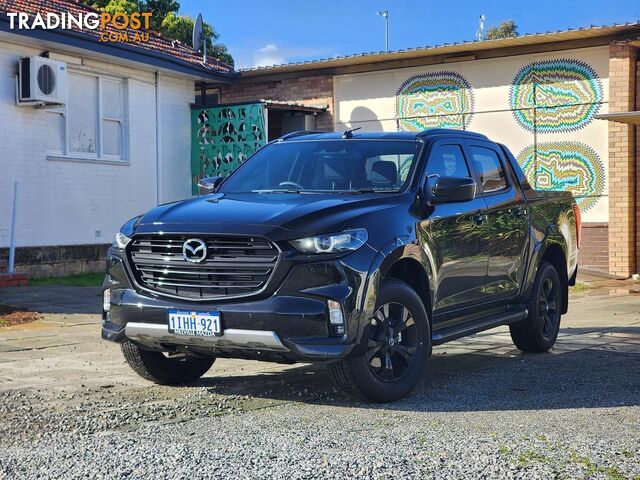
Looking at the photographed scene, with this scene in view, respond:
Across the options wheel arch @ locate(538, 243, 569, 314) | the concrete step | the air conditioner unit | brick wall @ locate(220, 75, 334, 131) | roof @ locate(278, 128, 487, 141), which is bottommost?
the concrete step

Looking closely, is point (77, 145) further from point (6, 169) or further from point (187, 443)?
point (187, 443)

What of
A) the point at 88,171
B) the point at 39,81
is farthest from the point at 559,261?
the point at 88,171

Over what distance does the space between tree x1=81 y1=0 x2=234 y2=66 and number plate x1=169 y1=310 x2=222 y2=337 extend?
90.4 ft

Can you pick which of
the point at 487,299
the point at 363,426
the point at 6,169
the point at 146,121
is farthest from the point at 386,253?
the point at 146,121

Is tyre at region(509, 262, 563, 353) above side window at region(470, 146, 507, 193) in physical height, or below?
below

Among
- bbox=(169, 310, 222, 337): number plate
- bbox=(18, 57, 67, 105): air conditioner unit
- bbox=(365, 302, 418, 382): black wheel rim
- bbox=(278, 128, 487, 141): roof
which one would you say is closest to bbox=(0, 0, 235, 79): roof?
bbox=(18, 57, 67, 105): air conditioner unit

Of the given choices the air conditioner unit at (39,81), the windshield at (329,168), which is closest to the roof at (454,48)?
the air conditioner unit at (39,81)

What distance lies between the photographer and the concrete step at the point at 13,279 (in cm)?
1430

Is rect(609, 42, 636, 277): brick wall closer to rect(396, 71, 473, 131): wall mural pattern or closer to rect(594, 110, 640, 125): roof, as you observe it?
rect(594, 110, 640, 125): roof

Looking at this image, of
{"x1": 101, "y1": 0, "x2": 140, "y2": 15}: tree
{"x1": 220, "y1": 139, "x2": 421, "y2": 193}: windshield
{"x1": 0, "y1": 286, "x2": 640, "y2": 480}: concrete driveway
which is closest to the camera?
{"x1": 0, "y1": 286, "x2": 640, "y2": 480}: concrete driveway

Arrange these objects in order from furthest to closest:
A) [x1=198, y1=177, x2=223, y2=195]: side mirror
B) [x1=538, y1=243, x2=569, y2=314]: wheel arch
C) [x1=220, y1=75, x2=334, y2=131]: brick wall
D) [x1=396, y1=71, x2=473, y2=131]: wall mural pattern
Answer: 1. [x1=220, y1=75, x2=334, y2=131]: brick wall
2. [x1=396, y1=71, x2=473, y2=131]: wall mural pattern
3. [x1=538, y1=243, x2=569, y2=314]: wheel arch
4. [x1=198, y1=177, x2=223, y2=195]: side mirror

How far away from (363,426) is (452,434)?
53cm

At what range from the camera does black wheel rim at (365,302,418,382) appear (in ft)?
20.1

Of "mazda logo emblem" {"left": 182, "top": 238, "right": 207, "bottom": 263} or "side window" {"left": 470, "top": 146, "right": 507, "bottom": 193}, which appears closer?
"mazda logo emblem" {"left": 182, "top": 238, "right": 207, "bottom": 263}
